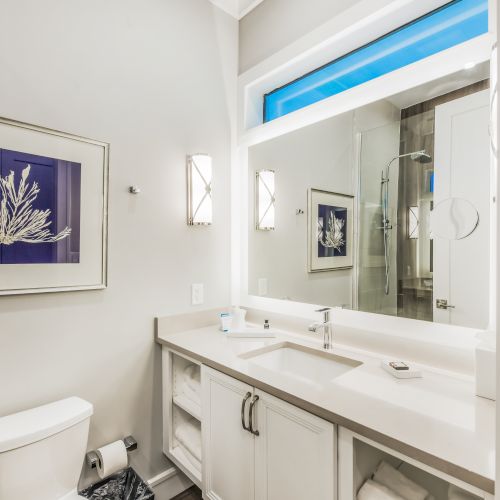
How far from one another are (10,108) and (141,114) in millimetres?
583

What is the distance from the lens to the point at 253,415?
4.06 ft

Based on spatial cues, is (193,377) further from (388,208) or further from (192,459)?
(388,208)

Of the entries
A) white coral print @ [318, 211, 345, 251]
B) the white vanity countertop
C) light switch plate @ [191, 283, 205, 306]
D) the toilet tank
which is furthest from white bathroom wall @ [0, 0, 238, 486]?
white coral print @ [318, 211, 345, 251]

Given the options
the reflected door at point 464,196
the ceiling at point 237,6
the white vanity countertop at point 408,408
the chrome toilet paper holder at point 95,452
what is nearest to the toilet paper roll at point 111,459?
the chrome toilet paper holder at point 95,452

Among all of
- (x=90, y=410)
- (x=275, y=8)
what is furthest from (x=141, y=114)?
(x=90, y=410)

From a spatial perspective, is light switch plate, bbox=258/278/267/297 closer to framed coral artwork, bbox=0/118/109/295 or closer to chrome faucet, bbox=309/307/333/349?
chrome faucet, bbox=309/307/333/349

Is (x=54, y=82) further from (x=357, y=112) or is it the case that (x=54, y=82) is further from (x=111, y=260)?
(x=357, y=112)

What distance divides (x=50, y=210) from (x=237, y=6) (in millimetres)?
1753

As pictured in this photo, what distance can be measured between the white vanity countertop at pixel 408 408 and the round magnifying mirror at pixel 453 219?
0.54 meters

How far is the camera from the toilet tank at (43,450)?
1126 mm

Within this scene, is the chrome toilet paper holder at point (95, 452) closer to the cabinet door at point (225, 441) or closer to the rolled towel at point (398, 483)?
the cabinet door at point (225, 441)

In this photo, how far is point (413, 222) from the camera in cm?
139

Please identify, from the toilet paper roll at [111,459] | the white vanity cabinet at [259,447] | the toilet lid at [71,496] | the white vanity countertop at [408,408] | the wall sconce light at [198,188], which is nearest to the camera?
the white vanity countertop at [408,408]

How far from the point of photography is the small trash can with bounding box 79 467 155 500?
1.44 metres
